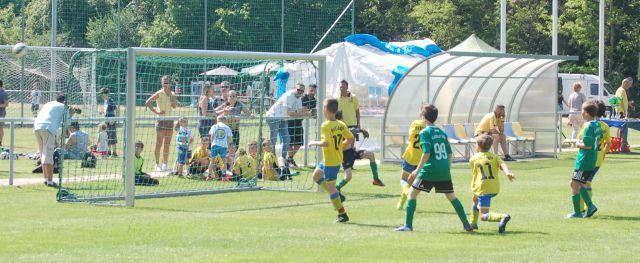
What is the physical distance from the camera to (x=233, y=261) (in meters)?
10.8

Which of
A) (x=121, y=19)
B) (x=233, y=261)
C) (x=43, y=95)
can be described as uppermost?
(x=121, y=19)

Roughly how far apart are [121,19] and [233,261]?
32.6 meters

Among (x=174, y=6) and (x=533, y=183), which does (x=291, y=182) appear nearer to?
(x=533, y=183)

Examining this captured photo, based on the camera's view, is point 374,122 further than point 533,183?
Yes

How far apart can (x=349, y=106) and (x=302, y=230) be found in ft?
31.1

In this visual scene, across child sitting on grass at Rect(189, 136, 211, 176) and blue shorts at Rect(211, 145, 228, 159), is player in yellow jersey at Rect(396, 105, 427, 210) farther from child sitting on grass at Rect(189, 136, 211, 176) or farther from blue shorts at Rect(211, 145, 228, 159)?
child sitting on grass at Rect(189, 136, 211, 176)

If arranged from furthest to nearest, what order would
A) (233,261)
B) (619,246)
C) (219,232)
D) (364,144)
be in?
(364,144) → (219,232) → (619,246) → (233,261)

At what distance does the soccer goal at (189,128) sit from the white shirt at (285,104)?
225mm

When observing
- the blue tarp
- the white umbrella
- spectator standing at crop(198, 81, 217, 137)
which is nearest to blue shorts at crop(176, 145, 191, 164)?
spectator standing at crop(198, 81, 217, 137)

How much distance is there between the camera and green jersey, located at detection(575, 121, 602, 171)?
14.9 m

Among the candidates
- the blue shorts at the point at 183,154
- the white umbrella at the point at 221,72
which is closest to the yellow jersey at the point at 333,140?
the blue shorts at the point at 183,154

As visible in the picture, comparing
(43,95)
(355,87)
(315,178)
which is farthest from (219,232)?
(355,87)

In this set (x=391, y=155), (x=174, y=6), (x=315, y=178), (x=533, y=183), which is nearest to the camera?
(x=315, y=178)

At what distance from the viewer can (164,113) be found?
71.3ft
